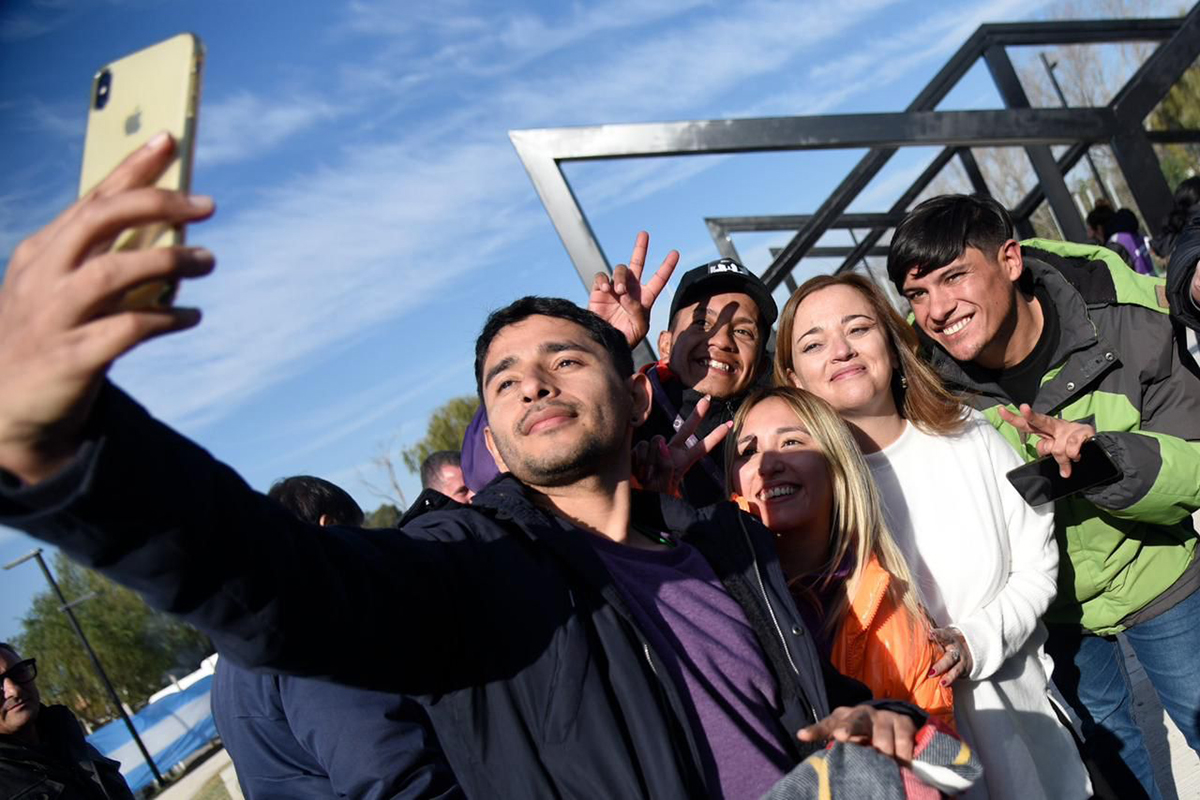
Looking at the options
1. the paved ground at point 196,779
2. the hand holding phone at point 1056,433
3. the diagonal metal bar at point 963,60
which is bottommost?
the paved ground at point 196,779

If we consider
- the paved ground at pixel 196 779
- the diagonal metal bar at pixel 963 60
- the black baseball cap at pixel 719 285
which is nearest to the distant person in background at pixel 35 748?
the black baseball cap at pixel 719 285

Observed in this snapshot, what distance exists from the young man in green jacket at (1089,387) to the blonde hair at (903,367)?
0.40 ft

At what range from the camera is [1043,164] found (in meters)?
6.53

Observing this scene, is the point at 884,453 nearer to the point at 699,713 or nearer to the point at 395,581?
the point at 699,713

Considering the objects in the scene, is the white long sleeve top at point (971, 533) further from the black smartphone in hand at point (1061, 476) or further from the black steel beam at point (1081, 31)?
the black steel beam at point (1081, 31)

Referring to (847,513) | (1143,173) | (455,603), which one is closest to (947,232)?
(847,513)

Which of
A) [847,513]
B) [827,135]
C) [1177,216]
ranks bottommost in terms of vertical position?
[847,513]

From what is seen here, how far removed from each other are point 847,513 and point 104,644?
1198 inches

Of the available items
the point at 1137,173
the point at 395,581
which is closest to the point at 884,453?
the point at 395,581

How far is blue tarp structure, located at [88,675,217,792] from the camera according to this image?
52.2 ft

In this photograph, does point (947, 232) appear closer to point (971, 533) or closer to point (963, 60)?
point (971, 533)

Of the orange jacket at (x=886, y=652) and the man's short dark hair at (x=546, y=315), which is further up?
the man's short dark hair at (x=546, y=315)

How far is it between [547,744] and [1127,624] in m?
2.21

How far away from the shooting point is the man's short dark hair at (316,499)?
3.21 metres
